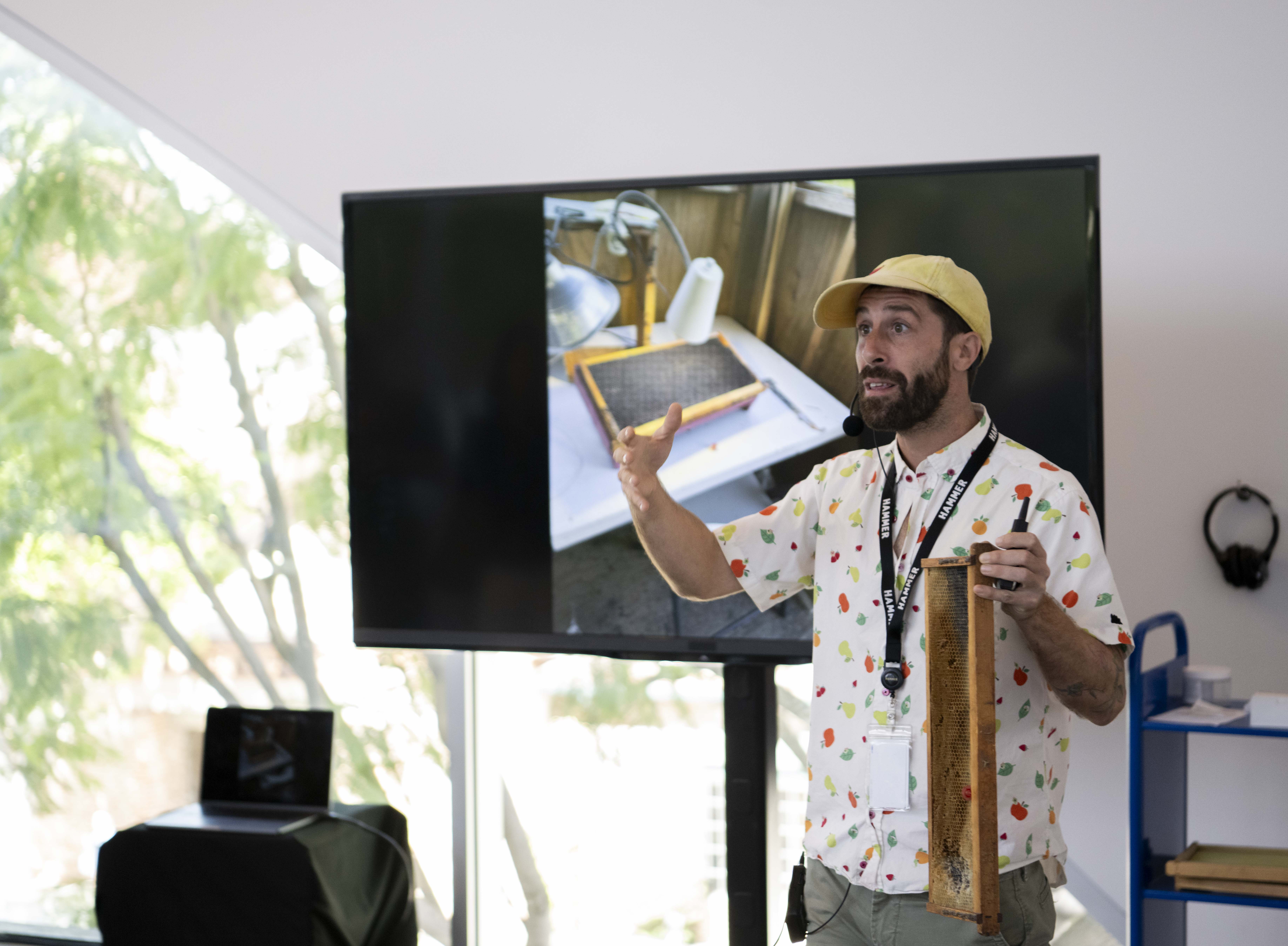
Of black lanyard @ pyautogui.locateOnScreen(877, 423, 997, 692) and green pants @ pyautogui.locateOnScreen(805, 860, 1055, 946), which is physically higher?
black lanyard @ pyautogui.locateOnScreen(877, 423, 997, 692)

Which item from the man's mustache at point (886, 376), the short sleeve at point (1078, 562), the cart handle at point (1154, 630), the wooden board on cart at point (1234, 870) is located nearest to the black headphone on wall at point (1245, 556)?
the cart handle at point (1154, 630)

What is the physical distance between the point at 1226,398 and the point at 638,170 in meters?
1.43

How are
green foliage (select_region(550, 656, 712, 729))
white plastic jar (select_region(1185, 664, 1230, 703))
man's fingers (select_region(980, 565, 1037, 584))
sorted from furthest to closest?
green foliage (select_region(550, 656, 712, 729))
white plastic jar (select_region(1185, 664, 1230, 703))
man's fingers (select_region(980, 565, 1037, 584))

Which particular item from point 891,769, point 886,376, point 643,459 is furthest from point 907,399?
point 891,769

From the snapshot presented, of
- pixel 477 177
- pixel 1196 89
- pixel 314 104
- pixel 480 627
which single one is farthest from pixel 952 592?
pixel 314 104

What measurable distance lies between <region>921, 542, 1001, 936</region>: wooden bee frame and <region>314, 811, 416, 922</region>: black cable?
1656 millimetres

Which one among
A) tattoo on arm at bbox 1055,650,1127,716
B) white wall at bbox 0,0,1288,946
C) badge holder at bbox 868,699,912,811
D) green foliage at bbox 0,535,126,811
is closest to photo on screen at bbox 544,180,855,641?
white wall at bbox 0,0,1288,946

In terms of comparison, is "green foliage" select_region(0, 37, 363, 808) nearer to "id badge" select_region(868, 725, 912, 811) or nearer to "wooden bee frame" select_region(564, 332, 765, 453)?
"wooden bee frame" select_region(564, 332, 765, 453)

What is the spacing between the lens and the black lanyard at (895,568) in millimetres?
1520

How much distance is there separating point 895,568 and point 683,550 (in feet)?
1.07

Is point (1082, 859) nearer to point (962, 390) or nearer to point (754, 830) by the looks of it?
point (754, 830)

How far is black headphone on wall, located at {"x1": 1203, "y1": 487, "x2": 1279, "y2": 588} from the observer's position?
2.34 m

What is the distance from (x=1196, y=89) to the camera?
238cm

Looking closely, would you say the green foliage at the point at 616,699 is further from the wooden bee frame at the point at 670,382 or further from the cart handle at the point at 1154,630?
the cart handle at the point at 1154,630
